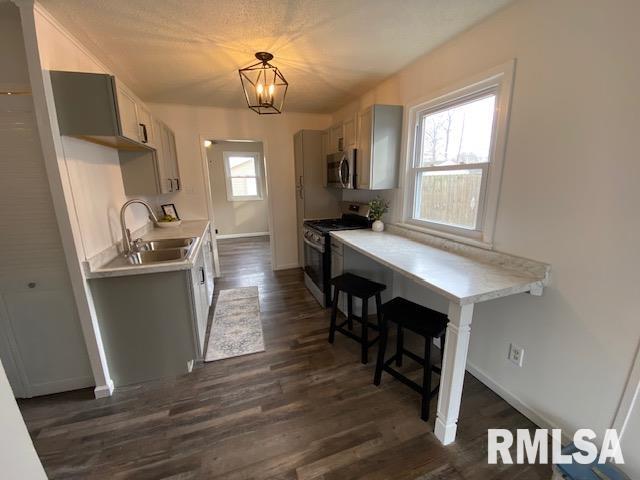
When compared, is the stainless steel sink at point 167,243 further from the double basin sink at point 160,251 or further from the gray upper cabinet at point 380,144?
the gray upper cabinet at point 380,144

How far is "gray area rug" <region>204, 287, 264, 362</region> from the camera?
2.47 meters

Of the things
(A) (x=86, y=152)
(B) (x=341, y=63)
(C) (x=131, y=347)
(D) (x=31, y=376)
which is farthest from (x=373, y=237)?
(D) (x=31, y=376)

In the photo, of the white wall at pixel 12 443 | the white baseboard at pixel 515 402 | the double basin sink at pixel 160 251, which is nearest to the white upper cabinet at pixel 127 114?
the double basin sink at pixel 160 251

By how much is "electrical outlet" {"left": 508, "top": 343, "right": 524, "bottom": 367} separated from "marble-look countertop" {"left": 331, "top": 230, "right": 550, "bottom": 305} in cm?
46

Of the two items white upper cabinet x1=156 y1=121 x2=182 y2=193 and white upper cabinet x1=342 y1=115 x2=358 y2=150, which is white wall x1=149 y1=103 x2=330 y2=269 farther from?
white upper cabinet x1=342 y1=115 x2=358 y2=150

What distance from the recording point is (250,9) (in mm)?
1635

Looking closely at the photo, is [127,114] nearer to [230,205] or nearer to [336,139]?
[336,139]

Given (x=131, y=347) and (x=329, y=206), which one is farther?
(x=329, y=206)

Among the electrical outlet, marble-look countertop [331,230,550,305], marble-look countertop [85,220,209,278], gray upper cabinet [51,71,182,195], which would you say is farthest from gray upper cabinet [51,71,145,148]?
the electrical outlet

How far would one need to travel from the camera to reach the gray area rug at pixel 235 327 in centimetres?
247

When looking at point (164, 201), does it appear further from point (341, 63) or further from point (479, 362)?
point (479, 362)

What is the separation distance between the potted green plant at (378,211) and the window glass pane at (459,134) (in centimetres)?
63

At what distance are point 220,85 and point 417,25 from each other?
209 cm

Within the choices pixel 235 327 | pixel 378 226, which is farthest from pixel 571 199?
pixel 235 327
